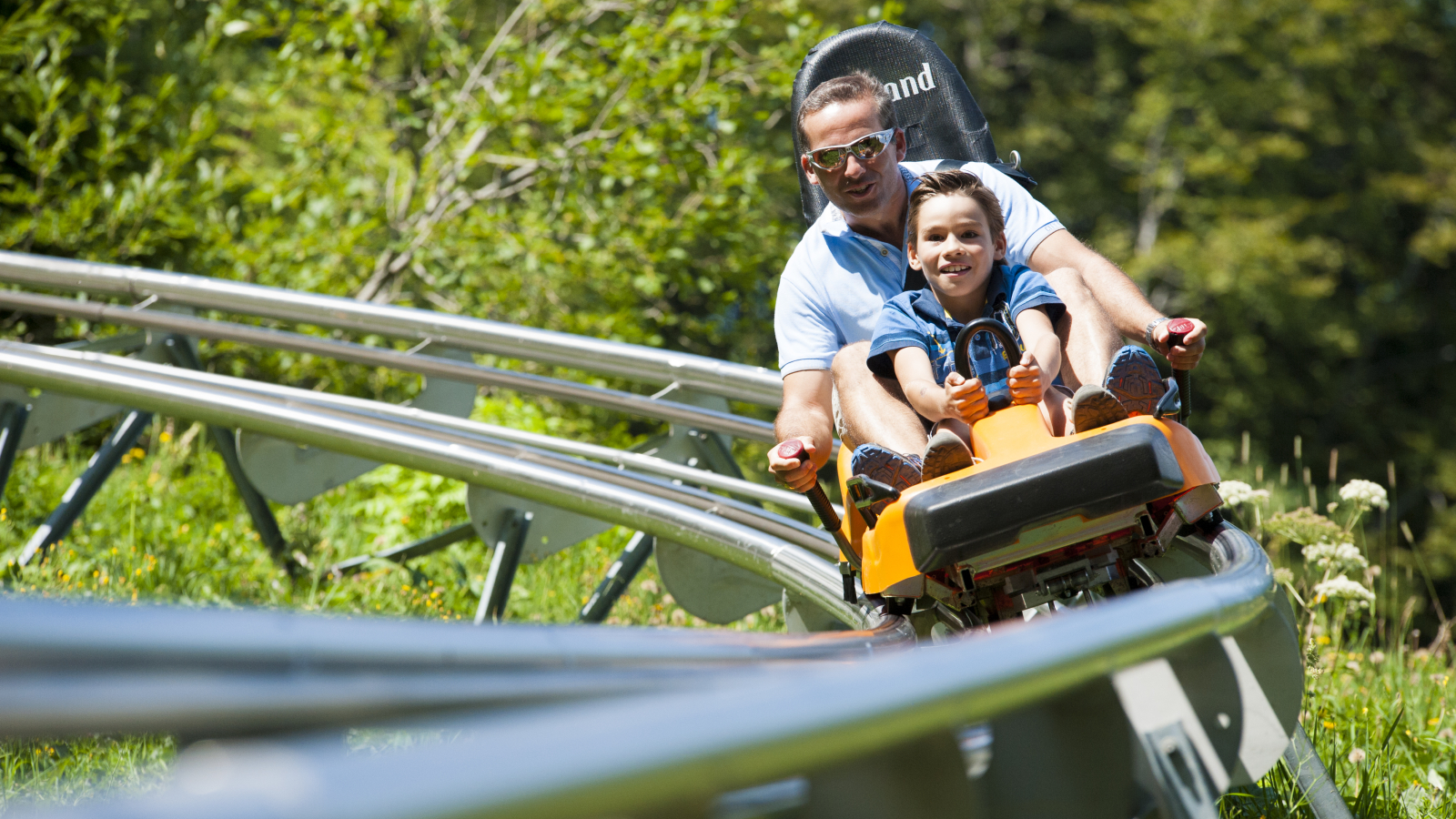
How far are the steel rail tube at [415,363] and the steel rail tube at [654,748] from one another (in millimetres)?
2667

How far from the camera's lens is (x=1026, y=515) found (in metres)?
1.88

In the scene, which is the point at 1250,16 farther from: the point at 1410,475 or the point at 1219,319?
the point at 1410,475

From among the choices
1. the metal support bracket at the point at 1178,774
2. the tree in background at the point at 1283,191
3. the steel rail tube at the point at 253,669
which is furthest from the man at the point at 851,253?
the tree in background at the point at 1283,191

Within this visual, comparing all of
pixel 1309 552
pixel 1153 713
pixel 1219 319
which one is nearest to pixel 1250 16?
pixel 1219 319

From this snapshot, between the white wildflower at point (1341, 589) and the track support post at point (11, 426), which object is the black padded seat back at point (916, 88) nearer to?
the white wildflower at point (1341, 589)

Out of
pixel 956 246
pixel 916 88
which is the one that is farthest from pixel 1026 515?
pixel 916 88

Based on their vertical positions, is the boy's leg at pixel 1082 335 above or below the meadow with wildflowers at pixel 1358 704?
above

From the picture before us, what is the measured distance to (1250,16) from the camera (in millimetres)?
15742

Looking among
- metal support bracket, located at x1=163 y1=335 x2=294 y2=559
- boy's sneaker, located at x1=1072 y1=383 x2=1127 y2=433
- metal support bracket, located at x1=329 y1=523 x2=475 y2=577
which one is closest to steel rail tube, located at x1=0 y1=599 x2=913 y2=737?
boy's sneaker, located at x1=1072 y1=383 x2=1127 y2=433

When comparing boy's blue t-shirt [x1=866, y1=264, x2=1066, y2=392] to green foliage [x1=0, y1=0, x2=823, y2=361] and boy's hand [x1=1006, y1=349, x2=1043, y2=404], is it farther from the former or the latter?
green foliage [x1=0, y1=0, x2=823, y2=361]

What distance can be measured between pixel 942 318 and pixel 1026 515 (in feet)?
2.33

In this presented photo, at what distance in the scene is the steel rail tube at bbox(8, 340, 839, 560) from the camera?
10.2ft

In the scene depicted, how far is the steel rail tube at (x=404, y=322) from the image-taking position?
148 inches

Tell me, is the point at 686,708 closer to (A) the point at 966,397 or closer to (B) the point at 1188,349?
(A) the point at 966,397
